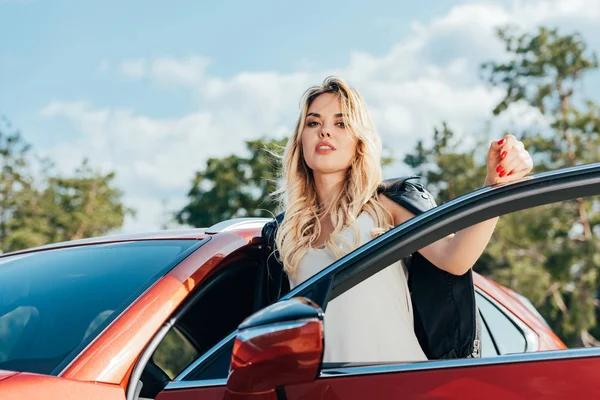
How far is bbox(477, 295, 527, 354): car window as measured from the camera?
3.38 meters

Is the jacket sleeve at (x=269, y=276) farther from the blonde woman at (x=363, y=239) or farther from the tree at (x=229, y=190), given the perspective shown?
the tree at (x=229, y=190)

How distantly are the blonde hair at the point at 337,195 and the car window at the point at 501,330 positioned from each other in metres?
0.85

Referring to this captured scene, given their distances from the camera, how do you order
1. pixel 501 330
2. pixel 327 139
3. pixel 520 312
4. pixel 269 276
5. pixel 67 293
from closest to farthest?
pixel 67 293, pixel 269 276, pixel 327 139, pixel 501 330, pixel 520 312

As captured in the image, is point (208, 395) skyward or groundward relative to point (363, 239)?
groundward

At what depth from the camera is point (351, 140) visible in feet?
9.93

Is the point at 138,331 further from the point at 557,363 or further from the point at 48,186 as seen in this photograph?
the point at 48,186

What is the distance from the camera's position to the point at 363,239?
2.75m

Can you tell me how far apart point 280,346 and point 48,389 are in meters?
0.62

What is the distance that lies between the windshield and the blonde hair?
0.41 metres

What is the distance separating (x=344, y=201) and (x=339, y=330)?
63 cm

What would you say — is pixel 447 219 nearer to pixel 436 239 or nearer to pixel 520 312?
pixel 436 239

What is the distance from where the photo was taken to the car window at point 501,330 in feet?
11.1

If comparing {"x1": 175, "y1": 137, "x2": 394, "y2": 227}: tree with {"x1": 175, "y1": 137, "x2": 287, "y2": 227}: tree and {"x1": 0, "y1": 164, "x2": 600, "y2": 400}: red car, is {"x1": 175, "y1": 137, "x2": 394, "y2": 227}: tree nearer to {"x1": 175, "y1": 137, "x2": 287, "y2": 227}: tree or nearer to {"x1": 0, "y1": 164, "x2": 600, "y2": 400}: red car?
{"x1": 175, "y1": 137, "x2": 287, "y2": 227}: tree

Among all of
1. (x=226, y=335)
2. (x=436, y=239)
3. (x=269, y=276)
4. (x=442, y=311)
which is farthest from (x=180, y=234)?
(x=436, y=239)
